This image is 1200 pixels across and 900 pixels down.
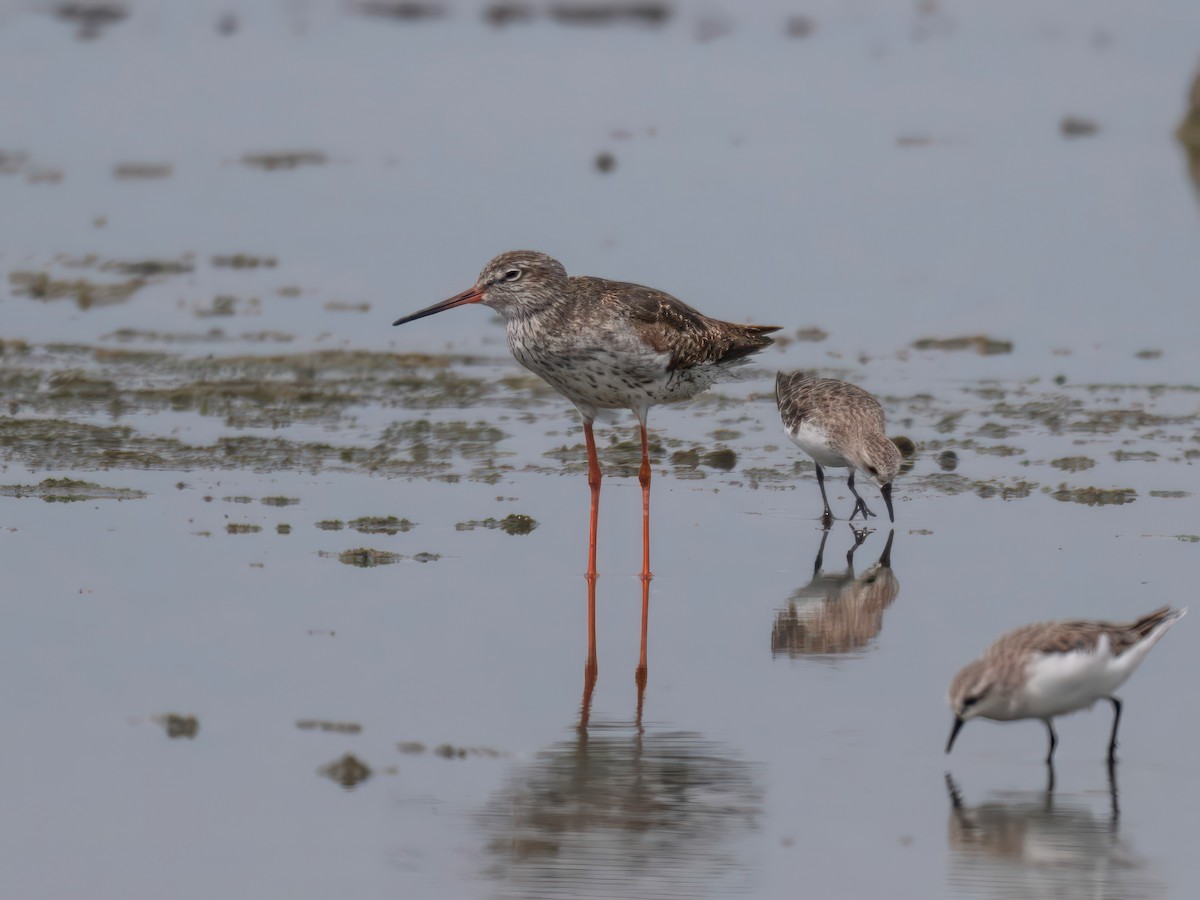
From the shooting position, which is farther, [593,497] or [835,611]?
[593,497]

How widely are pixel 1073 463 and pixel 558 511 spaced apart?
3.51m

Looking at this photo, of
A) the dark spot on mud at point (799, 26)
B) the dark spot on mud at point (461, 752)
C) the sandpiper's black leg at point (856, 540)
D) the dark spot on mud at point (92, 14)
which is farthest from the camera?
the dark spot on mud at point (799, 26)

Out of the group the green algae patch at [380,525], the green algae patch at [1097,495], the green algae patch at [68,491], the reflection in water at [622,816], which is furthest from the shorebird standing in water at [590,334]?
the reflection in water at [622,816]

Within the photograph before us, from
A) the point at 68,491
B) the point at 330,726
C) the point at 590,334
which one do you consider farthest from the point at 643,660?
the point at 68,491

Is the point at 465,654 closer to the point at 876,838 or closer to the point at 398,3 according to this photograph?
the point at 876,838

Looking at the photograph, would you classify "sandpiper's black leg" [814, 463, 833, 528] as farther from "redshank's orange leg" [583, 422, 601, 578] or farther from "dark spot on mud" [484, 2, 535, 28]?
"dark spot on mud" [484, 2, 535, 28]

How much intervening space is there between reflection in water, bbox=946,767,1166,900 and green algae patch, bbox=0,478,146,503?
19.8 feet

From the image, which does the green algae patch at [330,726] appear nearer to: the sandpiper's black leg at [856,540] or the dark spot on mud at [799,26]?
the sandpiper's black leg at [856,540]

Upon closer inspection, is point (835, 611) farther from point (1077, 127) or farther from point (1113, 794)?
point (1077, 127)

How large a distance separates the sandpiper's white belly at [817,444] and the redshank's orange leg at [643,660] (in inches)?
78.5

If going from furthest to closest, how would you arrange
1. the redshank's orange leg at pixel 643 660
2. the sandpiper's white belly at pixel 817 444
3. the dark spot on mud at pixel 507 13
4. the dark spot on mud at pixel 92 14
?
the dark spot on mud at pixel 507 13 < the dark spot on mud at pixel 92 14 < the sandpiper's white belly at pixel 817 444 < the redshank's orange leg at pixel 643 660

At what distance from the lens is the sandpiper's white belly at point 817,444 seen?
11836mm

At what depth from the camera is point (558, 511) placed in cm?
1170

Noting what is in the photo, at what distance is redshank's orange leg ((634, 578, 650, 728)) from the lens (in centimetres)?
856
